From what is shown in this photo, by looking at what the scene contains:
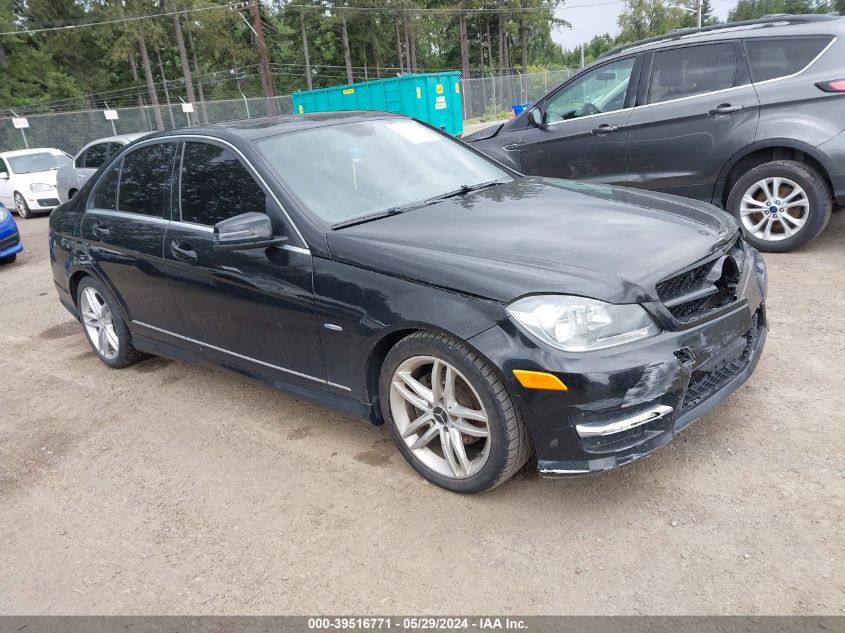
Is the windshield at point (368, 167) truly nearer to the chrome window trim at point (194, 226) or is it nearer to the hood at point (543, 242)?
the hood at point (543, 242)

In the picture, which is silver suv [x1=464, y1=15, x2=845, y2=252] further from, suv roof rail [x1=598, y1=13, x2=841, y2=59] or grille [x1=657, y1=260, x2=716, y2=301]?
grille [x1=657, y1=260, x2=716, y2=301]

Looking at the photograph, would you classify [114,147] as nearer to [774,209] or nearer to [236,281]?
[236,281]

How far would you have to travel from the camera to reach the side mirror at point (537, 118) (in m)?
6.81

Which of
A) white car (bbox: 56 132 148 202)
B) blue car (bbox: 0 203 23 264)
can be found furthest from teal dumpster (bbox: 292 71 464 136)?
blue car (bbox: 0 203 23 264)

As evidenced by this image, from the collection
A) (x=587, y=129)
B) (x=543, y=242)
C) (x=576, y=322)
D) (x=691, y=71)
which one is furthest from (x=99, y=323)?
(x=691, y=71)

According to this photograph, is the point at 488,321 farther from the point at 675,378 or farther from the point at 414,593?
the point at 414,593

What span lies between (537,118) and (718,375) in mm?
4514

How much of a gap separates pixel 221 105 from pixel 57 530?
28157 mm

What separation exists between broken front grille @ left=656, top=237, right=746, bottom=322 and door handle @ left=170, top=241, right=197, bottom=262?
8.23ft

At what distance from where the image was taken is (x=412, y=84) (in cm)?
2127

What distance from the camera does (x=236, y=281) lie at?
3543mm

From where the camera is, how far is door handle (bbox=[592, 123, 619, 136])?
636 centimetres

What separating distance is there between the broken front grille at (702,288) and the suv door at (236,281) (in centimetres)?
162

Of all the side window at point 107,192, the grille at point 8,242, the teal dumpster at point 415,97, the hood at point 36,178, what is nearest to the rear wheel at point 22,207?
the hood at point 36,178
